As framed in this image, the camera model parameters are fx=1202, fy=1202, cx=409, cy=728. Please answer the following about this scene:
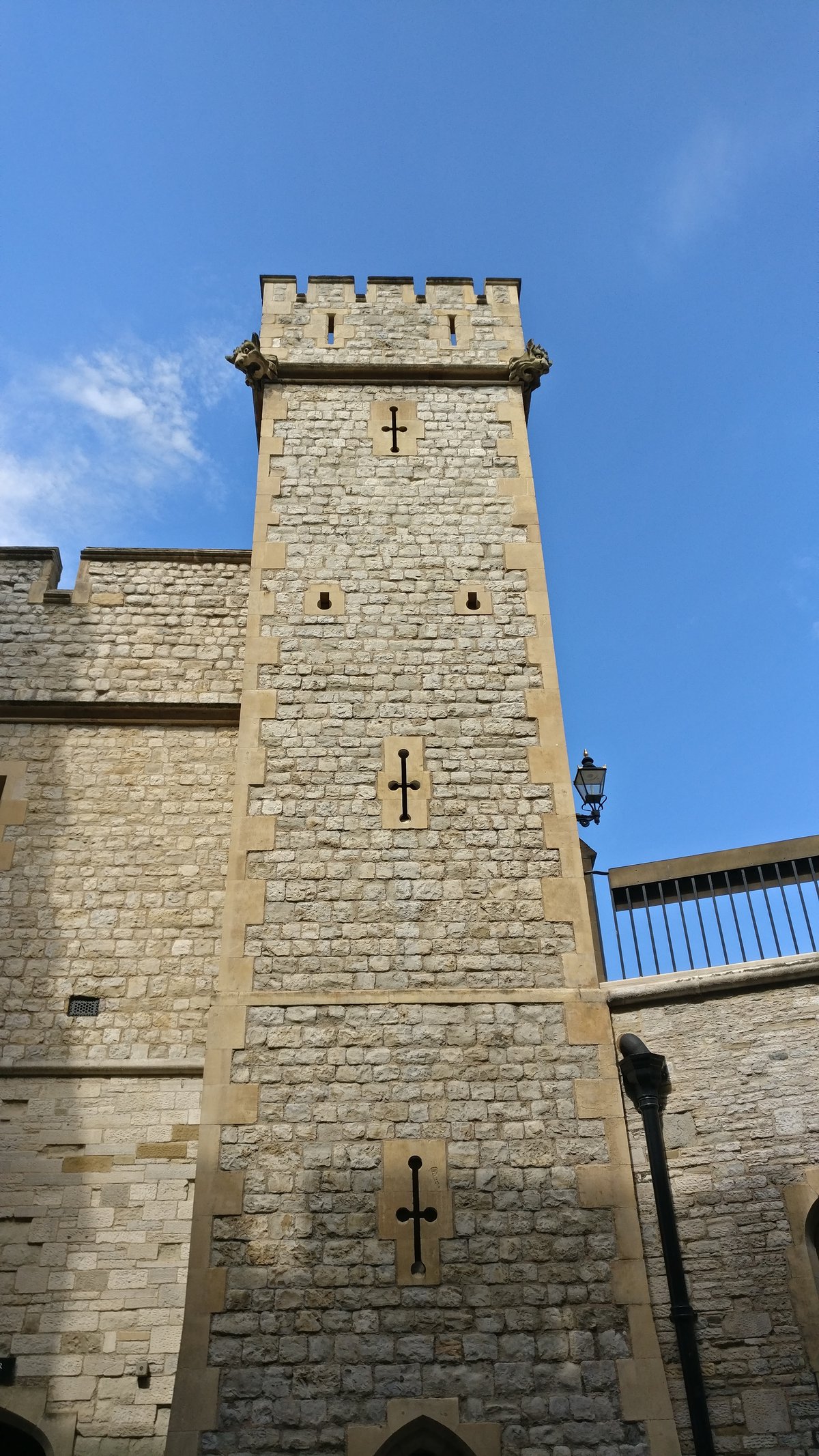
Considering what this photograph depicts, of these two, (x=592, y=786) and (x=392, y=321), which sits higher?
(x=392, y=321)

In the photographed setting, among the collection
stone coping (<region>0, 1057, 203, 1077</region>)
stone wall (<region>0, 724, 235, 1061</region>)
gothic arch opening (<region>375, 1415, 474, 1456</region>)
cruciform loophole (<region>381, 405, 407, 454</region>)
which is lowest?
gothic arch opening (<region>375, 1415, 474, 1456</region>)

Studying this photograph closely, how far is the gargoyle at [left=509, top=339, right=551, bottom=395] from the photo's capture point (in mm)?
10602

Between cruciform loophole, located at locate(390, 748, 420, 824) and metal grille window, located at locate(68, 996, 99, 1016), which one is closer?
metal grille window, located at locate(68, 996, 99, 1016)

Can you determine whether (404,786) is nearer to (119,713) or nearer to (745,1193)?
(119,713)

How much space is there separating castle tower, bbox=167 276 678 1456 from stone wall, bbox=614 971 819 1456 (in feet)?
0.95

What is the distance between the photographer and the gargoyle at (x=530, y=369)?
1060 cm

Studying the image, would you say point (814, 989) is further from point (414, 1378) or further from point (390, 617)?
point (390, 617)

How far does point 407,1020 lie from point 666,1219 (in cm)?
183

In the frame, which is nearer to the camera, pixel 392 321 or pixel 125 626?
pixel 125 626

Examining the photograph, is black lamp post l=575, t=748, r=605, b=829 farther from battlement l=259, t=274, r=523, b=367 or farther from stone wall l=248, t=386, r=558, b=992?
battlement l=259, t=274, r=523, b=367

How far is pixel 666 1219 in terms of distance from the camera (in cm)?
667

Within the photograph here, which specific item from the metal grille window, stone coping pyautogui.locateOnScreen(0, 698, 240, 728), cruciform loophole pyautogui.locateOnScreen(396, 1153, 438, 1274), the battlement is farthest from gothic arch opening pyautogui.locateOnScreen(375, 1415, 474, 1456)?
the battlement

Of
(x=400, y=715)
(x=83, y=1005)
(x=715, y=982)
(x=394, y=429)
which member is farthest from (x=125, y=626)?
(x=715, y=982)

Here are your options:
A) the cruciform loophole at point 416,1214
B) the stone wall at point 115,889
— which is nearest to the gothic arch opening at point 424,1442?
the cruciform loophole at point 416,1214
